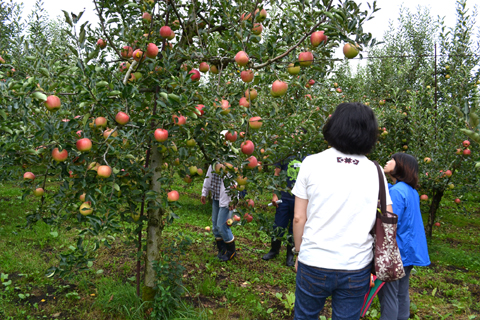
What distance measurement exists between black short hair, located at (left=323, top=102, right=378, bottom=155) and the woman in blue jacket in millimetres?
1142

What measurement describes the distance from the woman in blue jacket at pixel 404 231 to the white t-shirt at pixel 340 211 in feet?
3.47

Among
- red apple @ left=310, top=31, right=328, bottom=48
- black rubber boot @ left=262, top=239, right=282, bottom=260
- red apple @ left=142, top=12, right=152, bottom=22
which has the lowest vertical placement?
black rubber boot @ left=262, top=239, right=282, bottom=260

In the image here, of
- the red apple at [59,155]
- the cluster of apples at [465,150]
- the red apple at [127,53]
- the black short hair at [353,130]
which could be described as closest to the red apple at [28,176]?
the red apple at [59,155]

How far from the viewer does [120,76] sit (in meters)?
2.68

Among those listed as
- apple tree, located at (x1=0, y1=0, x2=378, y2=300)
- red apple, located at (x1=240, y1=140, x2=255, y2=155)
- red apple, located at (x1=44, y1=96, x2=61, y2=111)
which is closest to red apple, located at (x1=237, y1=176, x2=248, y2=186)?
apple tree, located at (x1=0, y1=0, x2=378, y2=300)

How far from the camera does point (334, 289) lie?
1.93m

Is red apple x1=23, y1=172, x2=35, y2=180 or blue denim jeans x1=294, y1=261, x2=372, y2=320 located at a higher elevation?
red apple x1=23, y1=172, x2=35, y2=180

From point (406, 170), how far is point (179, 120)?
2028mm

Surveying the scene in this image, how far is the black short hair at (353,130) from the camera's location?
1.96 meters

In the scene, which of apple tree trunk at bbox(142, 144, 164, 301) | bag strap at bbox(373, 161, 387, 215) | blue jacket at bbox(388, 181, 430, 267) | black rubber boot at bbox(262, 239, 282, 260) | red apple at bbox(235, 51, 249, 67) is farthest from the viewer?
black rubber boot at bbox(262, 239, 282, 260)

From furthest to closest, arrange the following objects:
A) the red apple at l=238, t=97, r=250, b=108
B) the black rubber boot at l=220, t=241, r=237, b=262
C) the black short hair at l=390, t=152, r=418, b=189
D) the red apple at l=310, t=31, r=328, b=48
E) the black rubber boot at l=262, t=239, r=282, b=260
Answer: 1. the black rubber boot at l=262, t=239, r=282, b=260
2. the black rubber boot at l=220, t=241, r=237, b=262
3. the black short hair at l=390, t=152, r=418, b=189
4. the red apple at l=238, t=97, r=250, b=108
5. the red apple at l=310, t=31, r=328, b=48

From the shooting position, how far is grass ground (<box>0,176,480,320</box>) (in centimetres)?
333

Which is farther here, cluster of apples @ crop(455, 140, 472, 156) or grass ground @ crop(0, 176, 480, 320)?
cluster of apples @ crop(455, 140, 472, 156)

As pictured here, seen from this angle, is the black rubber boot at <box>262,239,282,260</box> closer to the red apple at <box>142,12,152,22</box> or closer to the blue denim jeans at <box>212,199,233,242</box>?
the blue denim jeans at <box>212,199,233,242</box>
